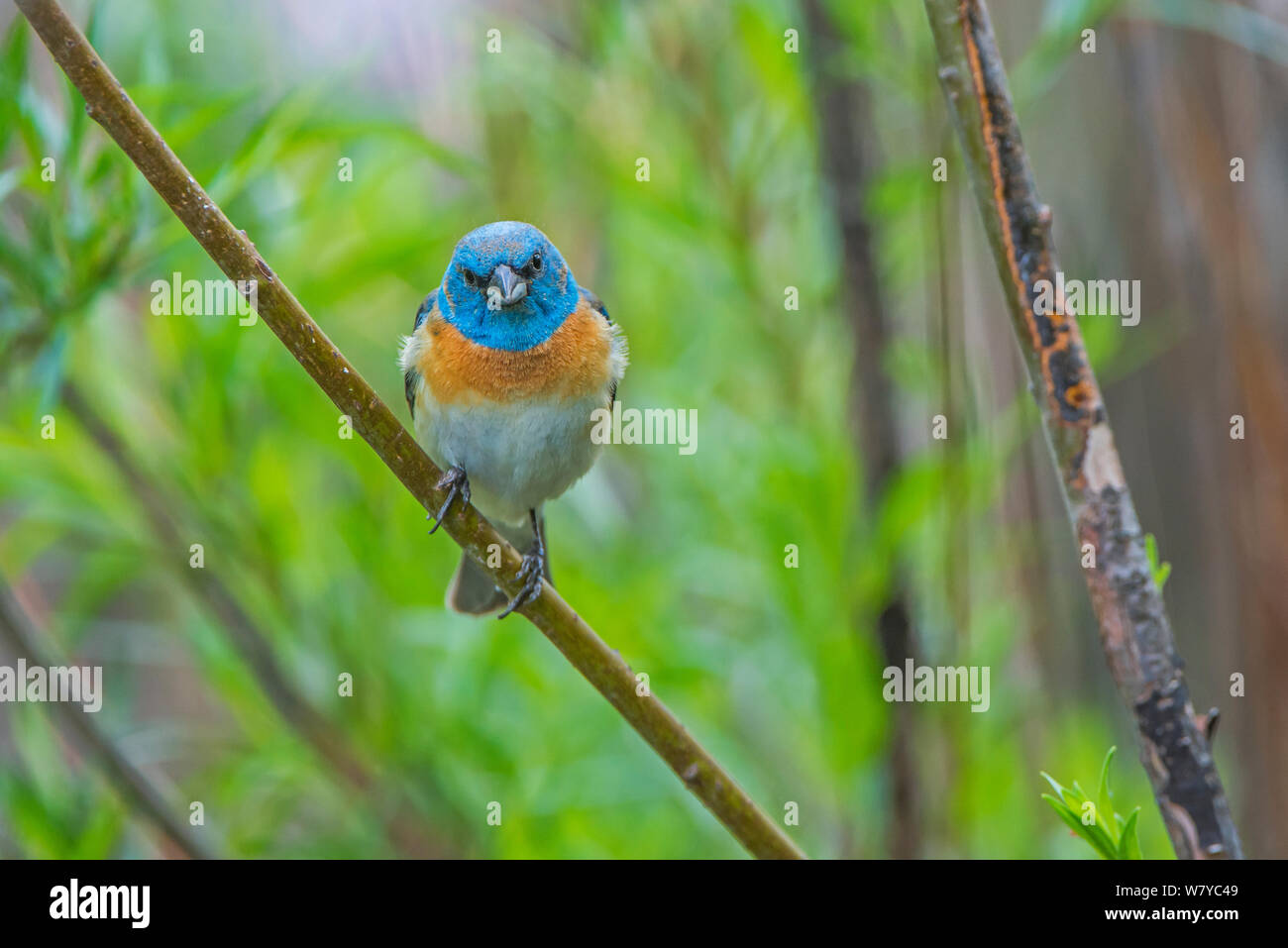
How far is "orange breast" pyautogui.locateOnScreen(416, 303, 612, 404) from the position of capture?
2.29 metres

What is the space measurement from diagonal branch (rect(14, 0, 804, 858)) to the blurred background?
28.2 inches

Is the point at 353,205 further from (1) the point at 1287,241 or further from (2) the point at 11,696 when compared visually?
(1) the point at 1287,241

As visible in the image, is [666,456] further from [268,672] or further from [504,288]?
[268,672]

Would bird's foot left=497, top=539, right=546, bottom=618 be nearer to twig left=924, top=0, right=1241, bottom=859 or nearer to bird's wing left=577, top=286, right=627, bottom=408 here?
twig left=924, top=0, right=1241, bottom=859

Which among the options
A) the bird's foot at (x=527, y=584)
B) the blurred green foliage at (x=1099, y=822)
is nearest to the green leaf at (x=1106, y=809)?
the blurred green foliage at (x=1099, y=822)

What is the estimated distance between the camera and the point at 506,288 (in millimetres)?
2154

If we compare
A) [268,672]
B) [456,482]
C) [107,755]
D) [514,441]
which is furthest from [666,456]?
[107,755]

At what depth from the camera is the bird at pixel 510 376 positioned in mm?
2248

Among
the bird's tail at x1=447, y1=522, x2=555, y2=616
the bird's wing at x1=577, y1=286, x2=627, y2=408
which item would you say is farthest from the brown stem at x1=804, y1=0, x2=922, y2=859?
the bird's tail at x1=447, y1=522, x2=555, y2=616

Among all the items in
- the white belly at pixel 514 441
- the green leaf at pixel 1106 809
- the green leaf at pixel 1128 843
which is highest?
the white belly at pixel 514 441

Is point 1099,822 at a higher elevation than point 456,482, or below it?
below

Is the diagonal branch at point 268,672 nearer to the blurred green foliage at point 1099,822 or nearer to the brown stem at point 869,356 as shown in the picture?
the brown stem at point 869,356

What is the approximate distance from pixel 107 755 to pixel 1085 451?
1.71 metres

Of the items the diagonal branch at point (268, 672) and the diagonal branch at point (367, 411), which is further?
the diagonal branch at point (268, 672)
